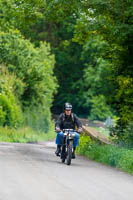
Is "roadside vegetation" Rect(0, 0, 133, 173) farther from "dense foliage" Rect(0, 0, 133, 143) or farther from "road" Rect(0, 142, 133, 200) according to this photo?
"road" Rect(0, 142, 133, 200)

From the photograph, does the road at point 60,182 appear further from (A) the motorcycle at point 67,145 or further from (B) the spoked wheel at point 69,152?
(A) the motorcycle at point 67,145

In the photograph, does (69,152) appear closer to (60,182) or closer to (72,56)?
(60,182)

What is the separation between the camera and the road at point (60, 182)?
34.1ft

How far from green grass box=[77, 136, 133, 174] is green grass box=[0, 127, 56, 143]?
32.2 ft

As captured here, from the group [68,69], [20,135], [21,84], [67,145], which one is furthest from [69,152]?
[68,69]

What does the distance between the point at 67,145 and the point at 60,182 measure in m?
4.98

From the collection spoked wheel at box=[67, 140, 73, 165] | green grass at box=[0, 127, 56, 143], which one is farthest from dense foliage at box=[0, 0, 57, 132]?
spoked wheel at box=[67, 140, 73, 165]

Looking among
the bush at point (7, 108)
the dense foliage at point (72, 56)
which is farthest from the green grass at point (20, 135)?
the dense foliage at point (72, 56)

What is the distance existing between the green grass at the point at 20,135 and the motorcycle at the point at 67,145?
13.4 meters

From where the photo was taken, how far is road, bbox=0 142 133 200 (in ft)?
34.1

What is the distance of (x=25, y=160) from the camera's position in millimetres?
16734

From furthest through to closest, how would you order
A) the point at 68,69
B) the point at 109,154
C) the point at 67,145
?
the point at 68,69, the point at 109,154, the point at 67,145

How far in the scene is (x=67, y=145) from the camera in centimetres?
1709

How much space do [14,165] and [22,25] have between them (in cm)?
889
